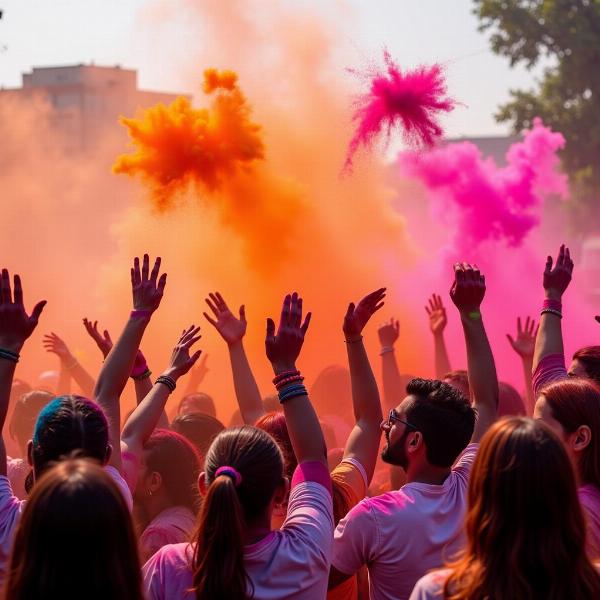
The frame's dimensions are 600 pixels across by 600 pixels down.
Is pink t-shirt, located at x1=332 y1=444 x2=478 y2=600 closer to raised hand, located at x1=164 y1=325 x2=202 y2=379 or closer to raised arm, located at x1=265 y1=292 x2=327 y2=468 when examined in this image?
raised arm, located at x1=265 y1=292 x2=327 y2=468

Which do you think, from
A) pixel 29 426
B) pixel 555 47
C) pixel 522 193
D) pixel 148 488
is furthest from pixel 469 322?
pixel 555 47

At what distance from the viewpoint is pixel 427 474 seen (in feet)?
11.6

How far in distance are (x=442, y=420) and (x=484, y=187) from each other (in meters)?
9.82

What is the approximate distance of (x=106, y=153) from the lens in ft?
65.9

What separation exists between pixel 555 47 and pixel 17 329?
23.3 metres

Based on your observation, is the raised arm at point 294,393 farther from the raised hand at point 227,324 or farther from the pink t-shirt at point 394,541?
the raised hand at point 227,324

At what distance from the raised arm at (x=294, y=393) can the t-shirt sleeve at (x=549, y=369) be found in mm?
1407

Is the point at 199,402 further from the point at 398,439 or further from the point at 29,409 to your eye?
the point at 398,439

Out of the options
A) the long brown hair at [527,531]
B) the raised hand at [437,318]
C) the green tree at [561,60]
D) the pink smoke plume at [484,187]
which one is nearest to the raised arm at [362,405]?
the long brown hair at [527,531]

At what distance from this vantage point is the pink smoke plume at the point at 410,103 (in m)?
9.76

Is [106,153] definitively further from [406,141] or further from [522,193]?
[406,141]


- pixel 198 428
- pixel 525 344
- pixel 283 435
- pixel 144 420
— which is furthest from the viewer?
pixel 525 344

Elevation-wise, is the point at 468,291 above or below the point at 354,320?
above

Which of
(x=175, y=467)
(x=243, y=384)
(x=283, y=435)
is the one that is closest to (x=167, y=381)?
(x=175, y=467)
